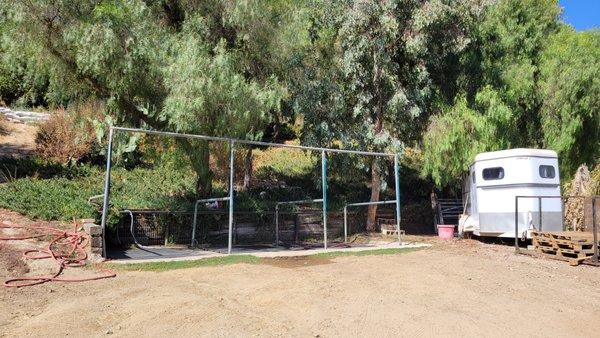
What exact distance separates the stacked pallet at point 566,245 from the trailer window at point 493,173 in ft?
6.26

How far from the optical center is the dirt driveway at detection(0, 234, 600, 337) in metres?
6.13

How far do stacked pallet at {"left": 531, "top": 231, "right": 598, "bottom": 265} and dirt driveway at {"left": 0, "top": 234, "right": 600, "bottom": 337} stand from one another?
1620mm

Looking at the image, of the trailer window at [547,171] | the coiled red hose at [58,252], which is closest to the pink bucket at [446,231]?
the trailer window at [547,171]

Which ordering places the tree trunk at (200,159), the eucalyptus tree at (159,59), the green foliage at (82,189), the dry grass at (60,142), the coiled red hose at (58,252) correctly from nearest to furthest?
the coiled red hose at (58,252) < the eucalyptus tree at (159,59) < the green foliage at (82,189) < the tree trunk at (200,159) < the dry grass at (60,142)

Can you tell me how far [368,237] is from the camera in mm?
15555

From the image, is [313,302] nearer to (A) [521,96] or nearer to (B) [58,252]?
(B) [58,252]

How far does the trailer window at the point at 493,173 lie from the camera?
14312mm

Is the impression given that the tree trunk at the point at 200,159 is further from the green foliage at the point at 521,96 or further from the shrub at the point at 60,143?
the green foliage at the point at 521,96

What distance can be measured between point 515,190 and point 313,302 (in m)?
8.68

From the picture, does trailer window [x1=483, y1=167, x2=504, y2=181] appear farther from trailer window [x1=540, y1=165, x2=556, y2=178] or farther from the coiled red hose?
the coiled red hose

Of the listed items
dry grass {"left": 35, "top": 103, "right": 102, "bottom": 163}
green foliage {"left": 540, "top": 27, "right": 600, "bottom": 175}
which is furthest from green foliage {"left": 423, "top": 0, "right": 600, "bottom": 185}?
dry grass {"left": 35, "top": 103, "right": 102, "bottom": 163}

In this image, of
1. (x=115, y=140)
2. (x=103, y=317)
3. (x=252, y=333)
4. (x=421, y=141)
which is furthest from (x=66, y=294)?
(x=421, y=141)

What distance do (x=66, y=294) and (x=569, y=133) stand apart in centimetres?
1662

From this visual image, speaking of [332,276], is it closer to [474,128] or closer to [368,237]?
[368,237]
